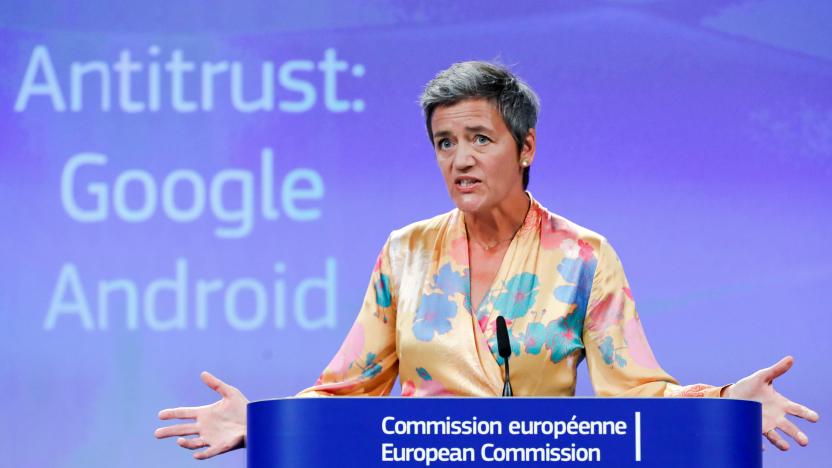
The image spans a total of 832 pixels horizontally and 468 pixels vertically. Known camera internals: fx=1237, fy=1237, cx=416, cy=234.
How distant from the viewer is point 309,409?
166 centimetres

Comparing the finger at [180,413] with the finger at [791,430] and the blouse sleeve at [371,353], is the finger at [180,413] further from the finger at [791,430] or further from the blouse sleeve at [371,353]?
the finger at [791,430]

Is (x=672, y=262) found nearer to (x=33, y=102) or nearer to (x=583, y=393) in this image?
(x=583, y=393)

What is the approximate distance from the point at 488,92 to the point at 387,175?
156cm

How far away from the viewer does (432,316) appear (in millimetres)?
2342

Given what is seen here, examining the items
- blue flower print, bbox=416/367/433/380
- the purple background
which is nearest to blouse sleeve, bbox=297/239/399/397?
blue flower print, bbox=416/367/433/380

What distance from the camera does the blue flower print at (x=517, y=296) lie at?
2.32m

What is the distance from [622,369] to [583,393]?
1.52m

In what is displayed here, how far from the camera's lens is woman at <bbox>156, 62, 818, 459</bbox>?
228cm

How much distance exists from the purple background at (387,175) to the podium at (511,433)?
214 cm

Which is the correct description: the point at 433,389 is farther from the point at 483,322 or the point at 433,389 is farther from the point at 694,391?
the point at 694,391

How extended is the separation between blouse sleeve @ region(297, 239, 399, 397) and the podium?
70cm

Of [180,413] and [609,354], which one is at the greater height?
[609,354]

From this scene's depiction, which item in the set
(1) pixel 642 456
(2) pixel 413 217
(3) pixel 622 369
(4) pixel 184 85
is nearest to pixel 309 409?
(1) pixel 642 456

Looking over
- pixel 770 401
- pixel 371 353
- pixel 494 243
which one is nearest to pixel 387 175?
pixel 494 243
